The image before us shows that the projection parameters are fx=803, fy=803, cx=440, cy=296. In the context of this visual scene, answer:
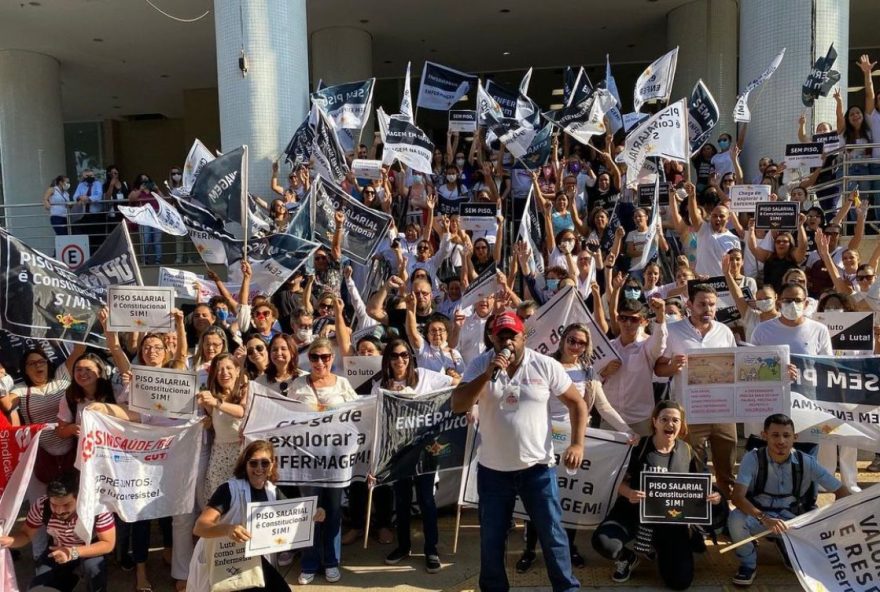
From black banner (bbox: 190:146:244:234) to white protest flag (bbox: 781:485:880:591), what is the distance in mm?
6245

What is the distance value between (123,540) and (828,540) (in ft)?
16.9

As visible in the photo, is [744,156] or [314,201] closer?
[314,201]

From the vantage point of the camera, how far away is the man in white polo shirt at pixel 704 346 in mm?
6441

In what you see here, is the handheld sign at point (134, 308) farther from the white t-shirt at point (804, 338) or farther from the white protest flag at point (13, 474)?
the white t-shirt at point (804, 338)

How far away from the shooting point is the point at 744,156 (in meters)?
15.3

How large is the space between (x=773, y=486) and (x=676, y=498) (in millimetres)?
722

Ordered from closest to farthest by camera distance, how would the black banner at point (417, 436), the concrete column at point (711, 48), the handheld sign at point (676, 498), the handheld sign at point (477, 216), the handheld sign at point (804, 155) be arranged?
the handheld sign at point (676, 498) < the black banner at point (417, 436) < the handheld sign at point (477, 216) < the handheld sign at point (804, 155) < the concrete column at point (711, 48)

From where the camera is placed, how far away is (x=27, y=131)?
2209 cm

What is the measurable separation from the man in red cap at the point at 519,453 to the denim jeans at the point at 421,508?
44.2 inches

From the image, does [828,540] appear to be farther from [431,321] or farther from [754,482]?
[431,321]

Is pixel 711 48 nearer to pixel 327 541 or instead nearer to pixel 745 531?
pixel 745 531

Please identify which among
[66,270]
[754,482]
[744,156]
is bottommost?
[754,482]

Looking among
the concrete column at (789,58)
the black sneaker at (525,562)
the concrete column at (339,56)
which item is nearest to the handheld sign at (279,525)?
the black sneaker at (525,562)

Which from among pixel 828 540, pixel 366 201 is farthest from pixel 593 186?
pixel 828 540
